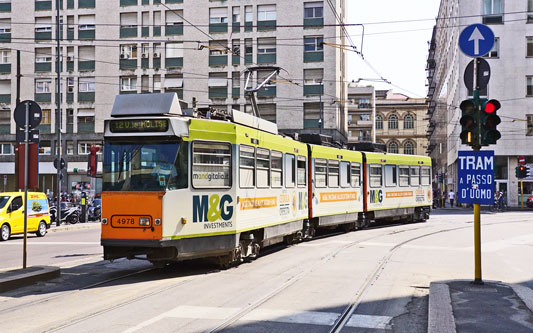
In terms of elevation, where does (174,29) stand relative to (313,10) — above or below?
below

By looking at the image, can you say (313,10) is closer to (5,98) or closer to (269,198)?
(5,98)

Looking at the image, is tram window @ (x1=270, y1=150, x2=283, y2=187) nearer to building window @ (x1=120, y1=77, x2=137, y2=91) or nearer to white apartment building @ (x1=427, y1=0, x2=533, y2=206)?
white apartment building @ (x1=427, y1=0, x2=533, y2=206)

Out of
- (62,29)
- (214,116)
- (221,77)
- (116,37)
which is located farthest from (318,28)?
(214,116)

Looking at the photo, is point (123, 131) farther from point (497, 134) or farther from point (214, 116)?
point (497, 134)

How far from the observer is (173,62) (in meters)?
52.9

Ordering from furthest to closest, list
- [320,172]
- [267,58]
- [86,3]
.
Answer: [86,3]
[267,58]
[320,172]

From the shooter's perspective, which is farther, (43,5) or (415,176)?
(43,5)

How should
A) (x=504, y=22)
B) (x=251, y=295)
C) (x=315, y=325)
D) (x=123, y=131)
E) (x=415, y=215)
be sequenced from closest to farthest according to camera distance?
(x=315, y=325), (x=251, y=295), (x=123, y=131), (x=415, y=215), (x=504, y=22)

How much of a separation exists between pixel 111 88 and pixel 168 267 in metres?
43.4

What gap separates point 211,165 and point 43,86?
47.4 metres

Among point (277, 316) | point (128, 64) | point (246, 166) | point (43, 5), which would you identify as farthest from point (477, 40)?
point (43, 5)

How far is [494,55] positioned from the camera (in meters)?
49.1

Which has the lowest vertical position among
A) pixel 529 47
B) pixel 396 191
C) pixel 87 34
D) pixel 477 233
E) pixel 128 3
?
pixel 477 233

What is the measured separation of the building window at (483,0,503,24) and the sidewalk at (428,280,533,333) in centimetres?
4330
